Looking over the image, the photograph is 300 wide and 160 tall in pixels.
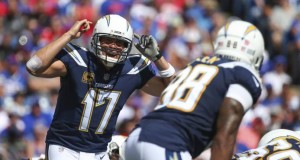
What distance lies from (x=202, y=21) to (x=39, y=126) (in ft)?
17.6

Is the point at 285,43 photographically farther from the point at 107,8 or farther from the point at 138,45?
the point at 138,45

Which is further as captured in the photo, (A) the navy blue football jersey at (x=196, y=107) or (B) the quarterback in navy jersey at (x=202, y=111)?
(A) the navy blue football jersey at (x=196, y=107)

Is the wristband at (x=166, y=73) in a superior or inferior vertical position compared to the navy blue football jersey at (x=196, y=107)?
inferior

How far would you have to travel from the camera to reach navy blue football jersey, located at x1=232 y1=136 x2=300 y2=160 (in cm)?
587

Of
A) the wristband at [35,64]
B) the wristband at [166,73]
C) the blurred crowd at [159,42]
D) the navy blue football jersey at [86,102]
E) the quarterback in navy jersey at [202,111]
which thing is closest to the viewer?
the quarterback in navy jersey at [202,111]

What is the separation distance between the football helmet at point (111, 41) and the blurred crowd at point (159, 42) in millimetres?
4682

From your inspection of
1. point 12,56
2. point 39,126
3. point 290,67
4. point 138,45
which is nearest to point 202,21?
point 290,67

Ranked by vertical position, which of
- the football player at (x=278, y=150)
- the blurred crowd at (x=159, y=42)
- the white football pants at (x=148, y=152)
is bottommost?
the blurred crowd at (x=159, y=42)

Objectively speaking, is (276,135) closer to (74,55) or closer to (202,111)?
(202,111)

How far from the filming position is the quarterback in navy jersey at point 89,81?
6.27m

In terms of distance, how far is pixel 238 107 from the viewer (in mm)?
4938

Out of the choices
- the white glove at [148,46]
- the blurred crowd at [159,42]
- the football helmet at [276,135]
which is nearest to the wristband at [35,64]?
the white glove at [148,46]

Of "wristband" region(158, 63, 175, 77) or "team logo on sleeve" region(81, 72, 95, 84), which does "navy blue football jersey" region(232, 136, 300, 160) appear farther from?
"team logo on sleeve" region(81, 72, 95, 84)

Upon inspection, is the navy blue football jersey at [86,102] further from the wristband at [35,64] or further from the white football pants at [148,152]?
the white football pants at [148,152]
